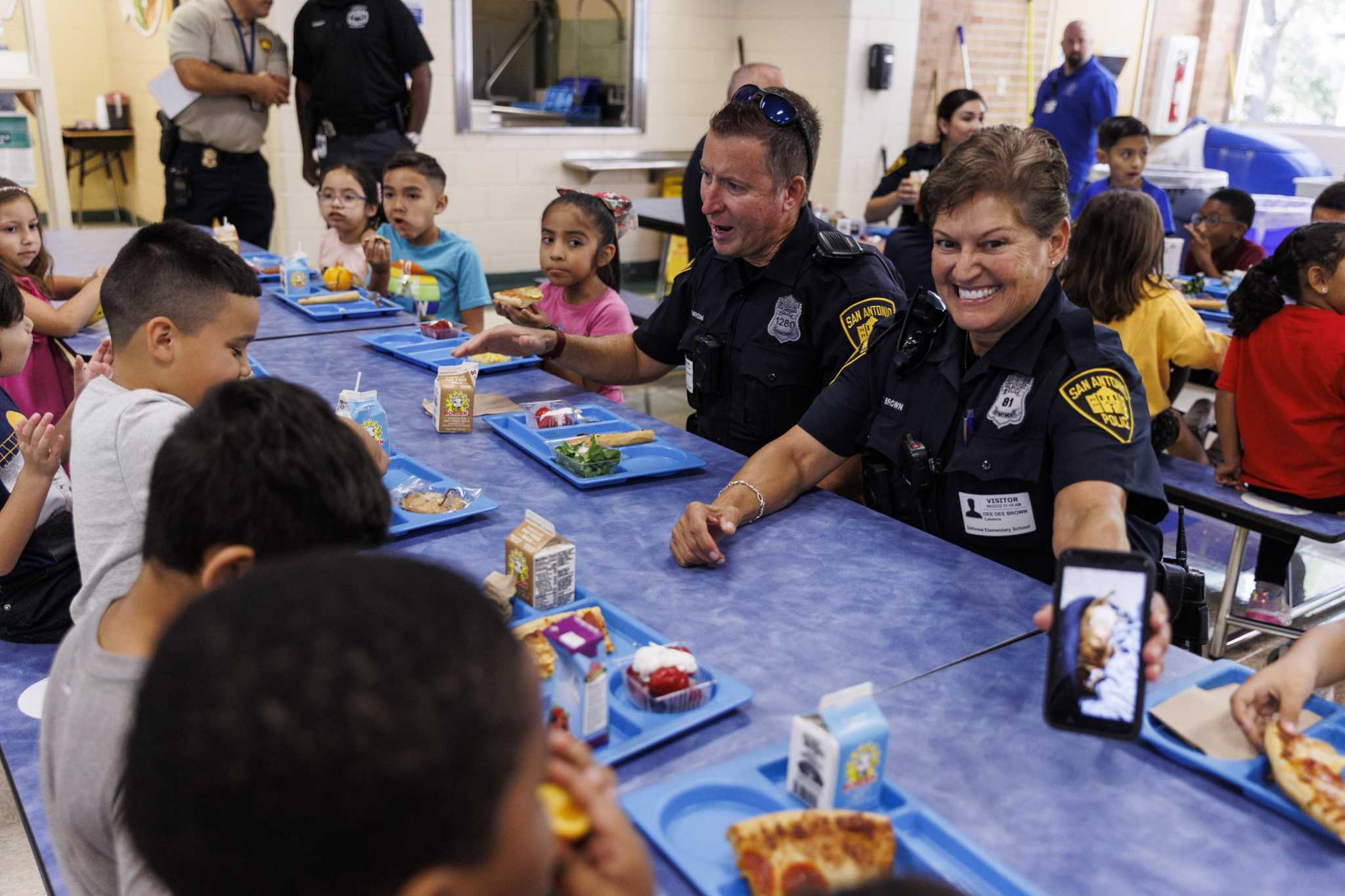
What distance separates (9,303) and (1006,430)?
6.50 ft

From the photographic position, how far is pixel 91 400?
1645mm

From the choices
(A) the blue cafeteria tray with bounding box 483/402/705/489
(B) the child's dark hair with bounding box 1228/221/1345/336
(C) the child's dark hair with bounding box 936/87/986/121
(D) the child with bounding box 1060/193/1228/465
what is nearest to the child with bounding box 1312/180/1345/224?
(D) the child with bounding box 1060/193/1228/465

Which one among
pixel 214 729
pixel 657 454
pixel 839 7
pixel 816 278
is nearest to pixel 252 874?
pixel 214 729

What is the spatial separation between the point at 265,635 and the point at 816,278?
2166mm

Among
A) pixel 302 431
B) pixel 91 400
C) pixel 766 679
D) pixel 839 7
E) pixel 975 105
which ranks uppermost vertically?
pixel 839 7

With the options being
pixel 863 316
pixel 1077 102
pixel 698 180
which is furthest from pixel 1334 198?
pixel 1077 102

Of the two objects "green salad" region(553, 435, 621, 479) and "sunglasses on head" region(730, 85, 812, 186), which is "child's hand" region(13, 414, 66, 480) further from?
"sunglasses on head" region(730, 85, 812, 186)

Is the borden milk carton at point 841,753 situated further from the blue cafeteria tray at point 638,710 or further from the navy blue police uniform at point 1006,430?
the navy blue police uniform at point 1006,430

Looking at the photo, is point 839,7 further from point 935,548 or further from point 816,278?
point 935,548

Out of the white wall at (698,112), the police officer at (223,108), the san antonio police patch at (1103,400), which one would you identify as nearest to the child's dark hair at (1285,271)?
the san antonio police patch at (1103,400)

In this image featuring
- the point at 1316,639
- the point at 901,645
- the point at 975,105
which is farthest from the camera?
the point at 975,105

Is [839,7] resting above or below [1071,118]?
above

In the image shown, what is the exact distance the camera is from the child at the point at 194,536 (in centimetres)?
103

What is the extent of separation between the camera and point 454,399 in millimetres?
2504
